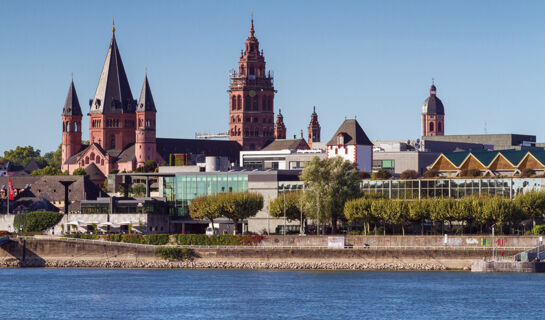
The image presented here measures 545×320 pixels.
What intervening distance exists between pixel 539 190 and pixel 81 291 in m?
47.5

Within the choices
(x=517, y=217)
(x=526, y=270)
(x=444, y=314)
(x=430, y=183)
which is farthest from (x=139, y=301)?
(x=430, y=183)

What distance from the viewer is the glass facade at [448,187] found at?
124m

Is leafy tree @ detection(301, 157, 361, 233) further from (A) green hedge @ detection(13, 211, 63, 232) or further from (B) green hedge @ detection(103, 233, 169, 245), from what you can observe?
(A) green hedge @ detection(13, 211, 63, 232)

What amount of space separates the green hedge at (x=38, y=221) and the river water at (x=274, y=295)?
28275 mm

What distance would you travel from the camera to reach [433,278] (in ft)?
331

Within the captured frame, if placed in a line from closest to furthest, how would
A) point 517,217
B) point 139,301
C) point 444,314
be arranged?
point 444,314
point 139,301
point 517,217

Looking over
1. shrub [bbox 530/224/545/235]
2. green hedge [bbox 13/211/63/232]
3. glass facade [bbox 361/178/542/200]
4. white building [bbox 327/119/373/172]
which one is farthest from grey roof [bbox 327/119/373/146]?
shrub [bbox 530/224/545/235]

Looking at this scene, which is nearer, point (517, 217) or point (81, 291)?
point (81, 291)

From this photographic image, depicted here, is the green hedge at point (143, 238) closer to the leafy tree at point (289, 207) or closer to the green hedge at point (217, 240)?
the green hedge at point (217, 240)

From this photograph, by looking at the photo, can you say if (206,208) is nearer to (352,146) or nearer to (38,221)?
(38,221)

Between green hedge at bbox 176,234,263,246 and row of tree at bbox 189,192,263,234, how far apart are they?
7.88 metres

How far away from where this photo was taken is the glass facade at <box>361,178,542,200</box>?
4875 inches

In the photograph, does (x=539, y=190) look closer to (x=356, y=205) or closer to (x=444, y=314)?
(x=356, y=205)

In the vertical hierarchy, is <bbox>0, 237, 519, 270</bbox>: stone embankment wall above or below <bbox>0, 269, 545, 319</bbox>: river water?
above
